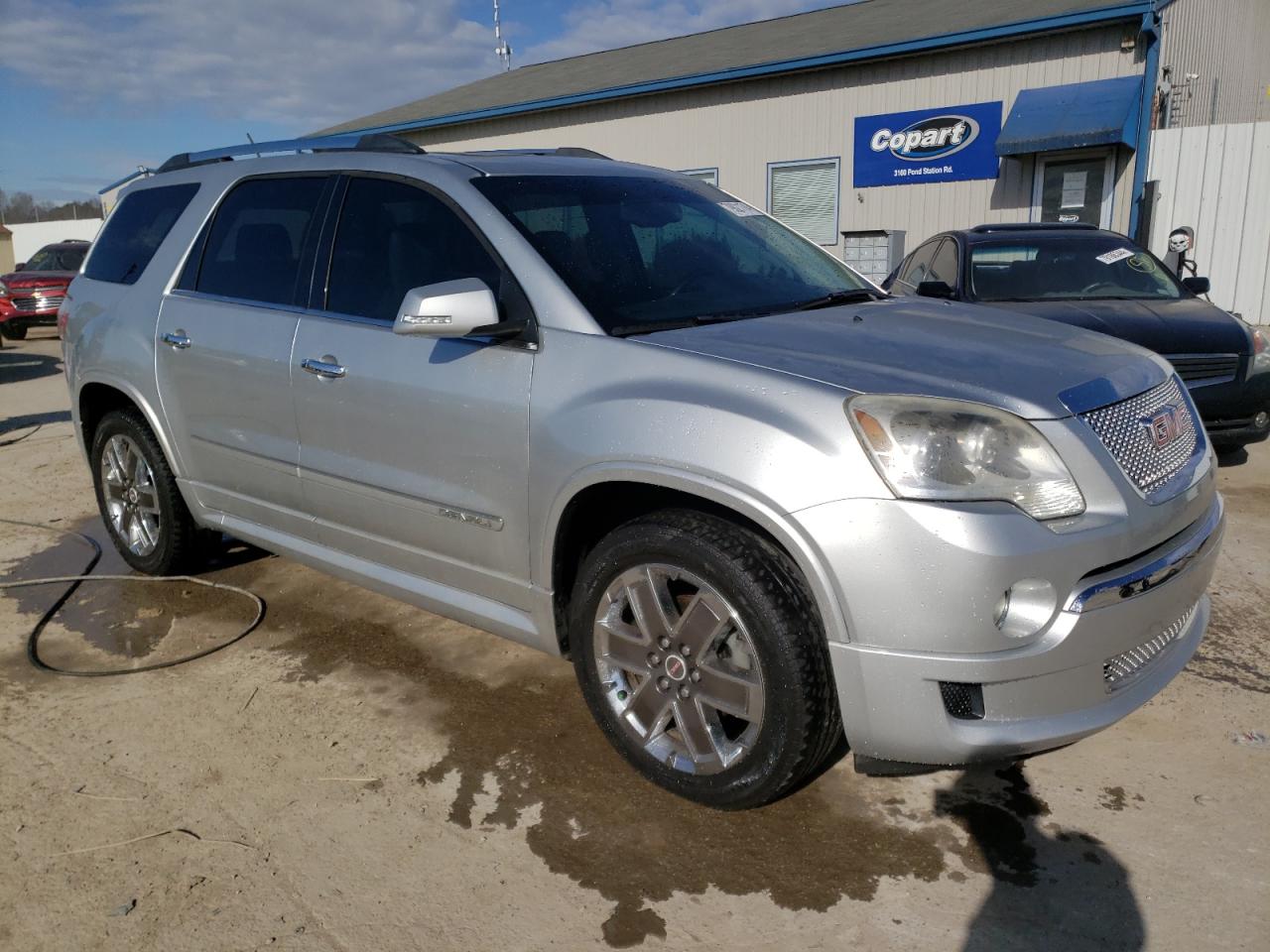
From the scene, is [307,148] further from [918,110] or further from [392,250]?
[918,110]

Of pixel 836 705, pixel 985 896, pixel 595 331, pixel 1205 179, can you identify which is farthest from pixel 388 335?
pixel 1205 179

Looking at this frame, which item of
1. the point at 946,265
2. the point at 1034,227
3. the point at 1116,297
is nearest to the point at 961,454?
the point at 1116,297

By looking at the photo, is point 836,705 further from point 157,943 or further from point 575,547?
point 157,943

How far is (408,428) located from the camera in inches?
129

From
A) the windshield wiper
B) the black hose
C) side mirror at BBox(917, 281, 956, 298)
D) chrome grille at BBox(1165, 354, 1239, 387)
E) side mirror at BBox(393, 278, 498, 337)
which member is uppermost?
side mirror at BBox(393, 278, 498, 337)

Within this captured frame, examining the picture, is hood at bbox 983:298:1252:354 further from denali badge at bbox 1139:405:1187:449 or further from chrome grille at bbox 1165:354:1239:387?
denali badge at bbox 1139:405:1187:449

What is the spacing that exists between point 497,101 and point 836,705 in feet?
61.5

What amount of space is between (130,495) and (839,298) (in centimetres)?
352

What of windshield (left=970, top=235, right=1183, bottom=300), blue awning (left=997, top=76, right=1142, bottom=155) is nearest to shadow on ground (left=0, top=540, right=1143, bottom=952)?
windshield (left=970, top=235, right=1183, bottom=300)

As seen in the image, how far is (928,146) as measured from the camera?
13.5m

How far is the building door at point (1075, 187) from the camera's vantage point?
40.4 ft

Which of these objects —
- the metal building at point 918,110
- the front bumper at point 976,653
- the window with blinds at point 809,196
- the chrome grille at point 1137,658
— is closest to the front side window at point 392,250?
the front bumper at point 976,653

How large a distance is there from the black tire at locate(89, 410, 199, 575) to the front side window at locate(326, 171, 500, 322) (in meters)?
1.51

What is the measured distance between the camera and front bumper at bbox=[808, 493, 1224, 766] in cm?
227
